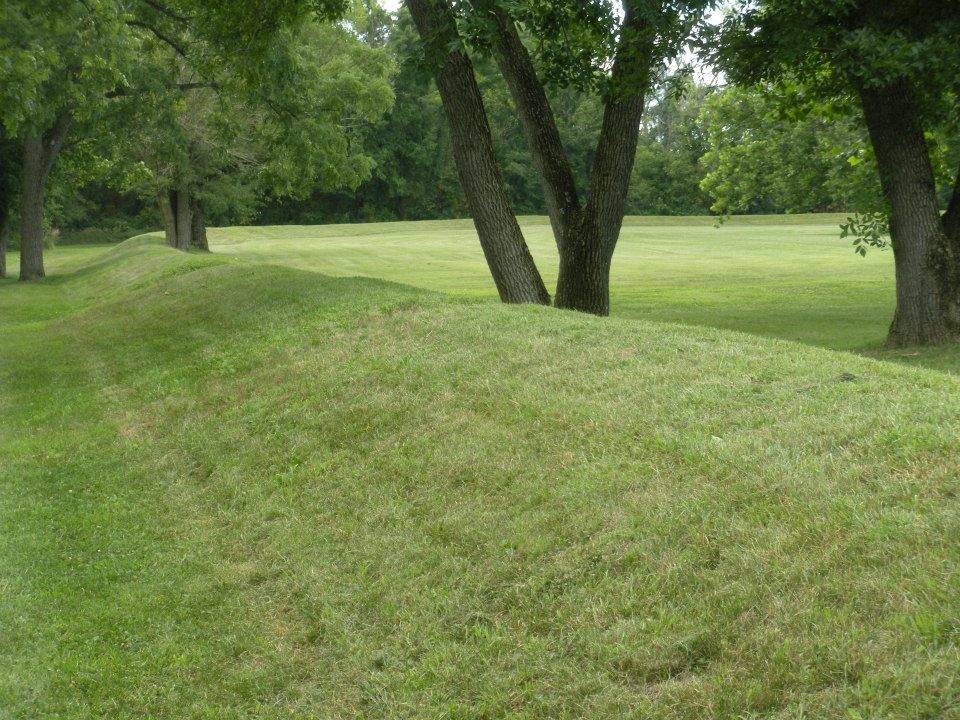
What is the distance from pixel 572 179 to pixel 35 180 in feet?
80.9

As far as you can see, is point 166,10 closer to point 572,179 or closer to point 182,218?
point 572,179

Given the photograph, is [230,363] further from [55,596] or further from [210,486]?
[55,596]

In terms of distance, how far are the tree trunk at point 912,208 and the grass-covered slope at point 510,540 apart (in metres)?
6.57

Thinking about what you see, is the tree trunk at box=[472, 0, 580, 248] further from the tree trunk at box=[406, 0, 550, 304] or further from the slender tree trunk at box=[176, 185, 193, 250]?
the slender tree trunk at box=[176, 185, 193, 250]

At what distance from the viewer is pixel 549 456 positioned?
257 inches

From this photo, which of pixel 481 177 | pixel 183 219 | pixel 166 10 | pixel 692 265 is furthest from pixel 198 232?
pixel 481 177

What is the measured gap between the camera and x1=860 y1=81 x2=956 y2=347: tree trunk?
14.2m

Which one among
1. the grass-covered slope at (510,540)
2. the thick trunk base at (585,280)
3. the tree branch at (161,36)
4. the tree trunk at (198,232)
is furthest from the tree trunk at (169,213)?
the grass-covered slope at (510,540)

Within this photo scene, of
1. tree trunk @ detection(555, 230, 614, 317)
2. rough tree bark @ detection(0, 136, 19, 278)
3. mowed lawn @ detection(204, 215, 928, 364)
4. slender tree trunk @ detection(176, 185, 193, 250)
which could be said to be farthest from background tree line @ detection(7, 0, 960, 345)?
slender tree trunk @ detection(176, 185, 193, 250)

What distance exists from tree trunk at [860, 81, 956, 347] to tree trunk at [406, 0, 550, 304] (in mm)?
5366

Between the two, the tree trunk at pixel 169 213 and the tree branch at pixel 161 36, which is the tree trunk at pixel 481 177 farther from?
the tree trunk at pixel 169 213

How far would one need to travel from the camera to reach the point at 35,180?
32.4m

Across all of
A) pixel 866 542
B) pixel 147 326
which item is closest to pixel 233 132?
pixel 147 326

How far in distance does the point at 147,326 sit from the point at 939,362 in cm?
1172
